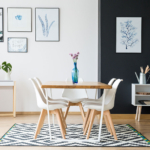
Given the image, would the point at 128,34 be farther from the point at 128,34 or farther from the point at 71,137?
the point at 71,137

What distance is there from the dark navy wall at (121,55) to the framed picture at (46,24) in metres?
1.07

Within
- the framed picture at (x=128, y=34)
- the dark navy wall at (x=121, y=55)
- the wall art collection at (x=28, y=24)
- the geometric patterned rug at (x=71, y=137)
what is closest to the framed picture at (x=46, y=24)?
the wall art collection at (x=28, y=24)

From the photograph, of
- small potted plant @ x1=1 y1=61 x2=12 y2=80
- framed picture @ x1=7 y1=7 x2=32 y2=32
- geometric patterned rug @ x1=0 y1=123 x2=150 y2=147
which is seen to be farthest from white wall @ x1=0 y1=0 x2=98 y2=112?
geometric patterned rug @ x1=0 y1=123 x2=150 y2=147

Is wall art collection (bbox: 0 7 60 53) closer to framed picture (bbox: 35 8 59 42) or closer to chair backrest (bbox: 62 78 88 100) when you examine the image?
framed picture (bbox: 35 8 59 42)

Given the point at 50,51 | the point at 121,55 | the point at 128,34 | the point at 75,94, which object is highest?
the point at 128,34

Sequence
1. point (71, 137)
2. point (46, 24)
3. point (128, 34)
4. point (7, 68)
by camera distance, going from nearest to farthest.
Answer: point (71, 137)
point (128, 34)
point (7, 68)
point (46, 24)

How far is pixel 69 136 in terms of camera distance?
3133 millimetres

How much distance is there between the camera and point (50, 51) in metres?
5.04

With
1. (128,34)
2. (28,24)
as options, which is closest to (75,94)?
(128,34)

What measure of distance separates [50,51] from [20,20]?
92 cm

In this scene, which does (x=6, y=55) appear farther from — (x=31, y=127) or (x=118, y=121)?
(x=118, y=121)

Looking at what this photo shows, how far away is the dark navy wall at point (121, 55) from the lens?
14.6ft

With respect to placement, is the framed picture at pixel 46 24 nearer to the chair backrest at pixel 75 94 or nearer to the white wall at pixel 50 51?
the white wall at pixel 50 51

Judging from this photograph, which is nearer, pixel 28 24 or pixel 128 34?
pixel 128 34
